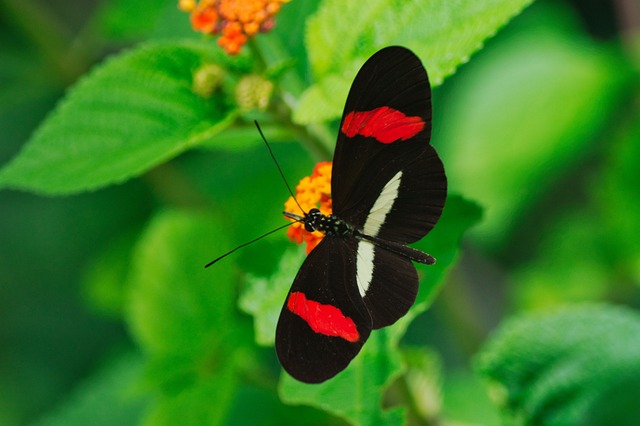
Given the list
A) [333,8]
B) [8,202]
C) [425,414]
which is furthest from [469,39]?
[8,202]

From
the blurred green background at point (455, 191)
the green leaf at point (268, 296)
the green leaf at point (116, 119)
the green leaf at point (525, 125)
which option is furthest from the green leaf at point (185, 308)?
the green leaf at point (525, 125)

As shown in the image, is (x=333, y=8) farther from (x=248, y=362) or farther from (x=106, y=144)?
(x=248, y=362)

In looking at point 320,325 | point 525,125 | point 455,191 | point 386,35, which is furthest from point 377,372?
point 525,125

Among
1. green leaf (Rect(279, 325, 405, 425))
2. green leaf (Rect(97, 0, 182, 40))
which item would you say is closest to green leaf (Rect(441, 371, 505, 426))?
green leaf (Rect(279, 325, 405, 425))

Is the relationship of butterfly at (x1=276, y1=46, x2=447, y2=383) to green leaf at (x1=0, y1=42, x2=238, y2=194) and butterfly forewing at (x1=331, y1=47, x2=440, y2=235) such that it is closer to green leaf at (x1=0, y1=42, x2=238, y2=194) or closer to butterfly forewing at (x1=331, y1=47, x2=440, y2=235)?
butterfly forewing at (x1=331, y1=47, x2=440, y2=235)

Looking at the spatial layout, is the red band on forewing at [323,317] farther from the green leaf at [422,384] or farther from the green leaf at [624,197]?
the green leaf at [624,197]

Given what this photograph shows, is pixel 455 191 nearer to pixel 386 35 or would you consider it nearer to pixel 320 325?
pixel 386 35
